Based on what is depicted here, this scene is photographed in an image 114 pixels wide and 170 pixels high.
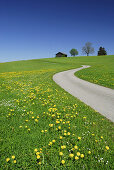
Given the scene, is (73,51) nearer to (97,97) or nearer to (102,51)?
(102,51)

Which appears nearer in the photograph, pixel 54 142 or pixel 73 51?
pixel 54 142

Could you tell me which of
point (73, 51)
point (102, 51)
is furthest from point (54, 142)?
point (73, 51)

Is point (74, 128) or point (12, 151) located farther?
point (74, 128)

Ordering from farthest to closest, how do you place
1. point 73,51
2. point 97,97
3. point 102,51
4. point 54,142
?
point 73,51 < point 102,51 < point 97,97 < point 54,142

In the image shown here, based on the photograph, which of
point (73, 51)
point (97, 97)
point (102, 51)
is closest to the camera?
point (97, 97)

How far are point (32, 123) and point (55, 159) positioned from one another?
65.6 inches

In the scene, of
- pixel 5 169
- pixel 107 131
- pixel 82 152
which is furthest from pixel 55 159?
pixel 107 131

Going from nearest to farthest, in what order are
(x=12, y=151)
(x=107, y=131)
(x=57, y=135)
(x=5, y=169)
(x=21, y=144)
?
(x=5, y=169) → (x=12, y=151) → (x=21, y=144) → (x=57, y=135) → (x=107, y=131)

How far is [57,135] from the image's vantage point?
3158mm

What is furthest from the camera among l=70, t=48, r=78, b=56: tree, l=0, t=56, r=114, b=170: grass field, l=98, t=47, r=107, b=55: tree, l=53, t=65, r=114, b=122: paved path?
l=70, t=48, r=78, b=56: tree

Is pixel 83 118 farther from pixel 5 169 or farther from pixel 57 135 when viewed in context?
pixel 5 169

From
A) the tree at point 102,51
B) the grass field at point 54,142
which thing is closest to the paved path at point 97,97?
the grass field at point 54,142

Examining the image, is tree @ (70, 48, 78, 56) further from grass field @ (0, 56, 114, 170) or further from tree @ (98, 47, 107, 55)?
grass field @ (0, 56, 114, 170)

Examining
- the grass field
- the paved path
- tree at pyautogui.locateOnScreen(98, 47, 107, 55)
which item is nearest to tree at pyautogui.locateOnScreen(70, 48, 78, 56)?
tree at pyautogui.locateOnScreen(98, 47, 107, 55)
